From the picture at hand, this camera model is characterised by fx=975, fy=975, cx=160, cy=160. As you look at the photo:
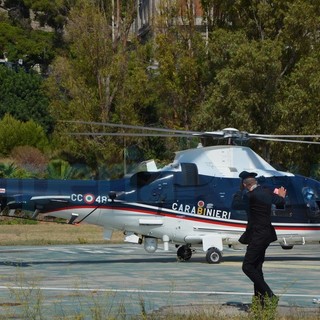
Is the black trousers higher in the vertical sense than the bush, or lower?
higher

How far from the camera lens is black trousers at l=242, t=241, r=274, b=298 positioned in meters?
13.3

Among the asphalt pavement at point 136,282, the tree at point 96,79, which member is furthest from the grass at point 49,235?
the tree at point 96,79

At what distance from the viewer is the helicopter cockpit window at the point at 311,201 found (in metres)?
22.1

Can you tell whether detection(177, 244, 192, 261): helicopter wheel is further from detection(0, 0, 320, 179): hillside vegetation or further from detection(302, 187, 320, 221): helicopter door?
detection(0, 0, 320, 179): hillside vegetation

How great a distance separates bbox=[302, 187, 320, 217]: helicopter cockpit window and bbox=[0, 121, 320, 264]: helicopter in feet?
0.07

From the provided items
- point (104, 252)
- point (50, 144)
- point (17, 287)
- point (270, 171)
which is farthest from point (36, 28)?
point (17, 287)

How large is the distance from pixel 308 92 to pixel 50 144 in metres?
24.2

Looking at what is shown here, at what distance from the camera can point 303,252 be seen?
2686cm

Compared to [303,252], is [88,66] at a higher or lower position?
higher

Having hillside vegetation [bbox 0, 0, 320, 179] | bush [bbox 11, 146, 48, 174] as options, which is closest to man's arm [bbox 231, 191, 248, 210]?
hillside vegetation [bbox 0, 0, 320, 179]

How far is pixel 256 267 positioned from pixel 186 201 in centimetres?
860

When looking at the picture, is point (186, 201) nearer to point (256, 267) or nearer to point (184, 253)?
point (184, 253)

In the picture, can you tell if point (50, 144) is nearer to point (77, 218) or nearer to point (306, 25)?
point (306, 25)

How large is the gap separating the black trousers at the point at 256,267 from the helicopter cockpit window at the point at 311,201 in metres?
8.87
